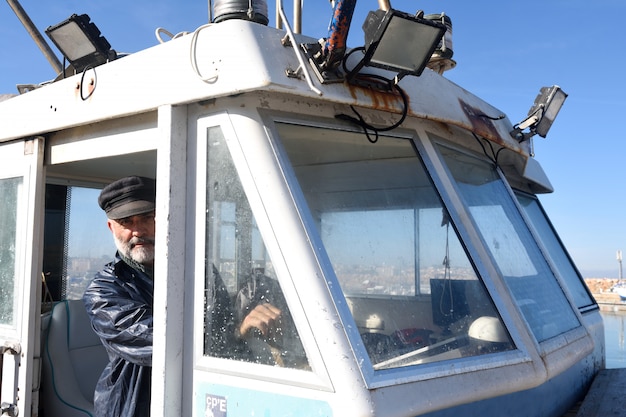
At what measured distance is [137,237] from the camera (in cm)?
265

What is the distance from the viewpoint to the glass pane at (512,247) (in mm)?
2365

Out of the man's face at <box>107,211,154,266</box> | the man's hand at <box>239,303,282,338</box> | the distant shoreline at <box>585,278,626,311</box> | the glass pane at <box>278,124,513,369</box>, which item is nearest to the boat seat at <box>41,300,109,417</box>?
the man's face at <box>107,211,154,266</box>

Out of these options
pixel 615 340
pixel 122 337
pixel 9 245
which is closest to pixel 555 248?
pixel 615 340

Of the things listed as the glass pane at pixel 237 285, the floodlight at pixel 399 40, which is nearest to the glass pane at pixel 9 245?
the glass pane at pixel 237 285

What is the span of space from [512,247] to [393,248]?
2.39 feet

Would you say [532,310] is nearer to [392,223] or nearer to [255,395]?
[392,223]

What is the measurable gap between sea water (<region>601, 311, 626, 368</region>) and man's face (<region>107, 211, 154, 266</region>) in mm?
2828

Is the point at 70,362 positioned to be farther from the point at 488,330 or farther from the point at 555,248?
the point at 555,248

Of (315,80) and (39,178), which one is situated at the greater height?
(315,80)

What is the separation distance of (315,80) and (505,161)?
1.74m

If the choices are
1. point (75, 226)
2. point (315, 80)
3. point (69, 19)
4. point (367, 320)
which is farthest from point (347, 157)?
point (75, 226)

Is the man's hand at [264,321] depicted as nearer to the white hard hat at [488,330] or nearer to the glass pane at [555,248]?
the white hard hat at [488,330]

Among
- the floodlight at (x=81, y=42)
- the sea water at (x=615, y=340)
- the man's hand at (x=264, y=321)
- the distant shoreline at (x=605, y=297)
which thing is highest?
the floodlight at (x=81, y=42)

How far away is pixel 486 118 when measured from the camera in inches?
107
